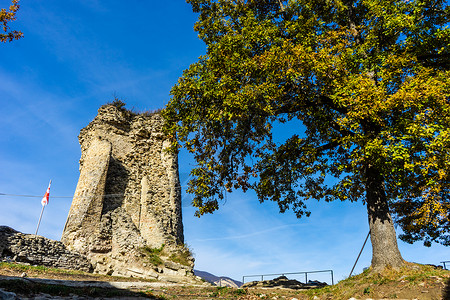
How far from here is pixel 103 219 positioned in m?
18.5

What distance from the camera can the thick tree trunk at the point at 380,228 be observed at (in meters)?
9.53

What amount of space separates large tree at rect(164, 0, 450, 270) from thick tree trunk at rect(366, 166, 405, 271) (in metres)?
0.03

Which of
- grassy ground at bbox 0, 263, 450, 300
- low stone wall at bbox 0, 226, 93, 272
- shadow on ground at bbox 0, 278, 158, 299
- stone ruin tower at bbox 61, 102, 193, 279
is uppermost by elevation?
stone ruin tower at bbox 61, 102, 193, 279

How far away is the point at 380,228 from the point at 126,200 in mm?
15369

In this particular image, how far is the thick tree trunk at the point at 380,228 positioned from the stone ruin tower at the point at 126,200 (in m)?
10.0

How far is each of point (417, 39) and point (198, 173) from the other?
8595 millimetres

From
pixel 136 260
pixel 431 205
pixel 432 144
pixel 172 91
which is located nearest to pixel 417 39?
pixel 432 144

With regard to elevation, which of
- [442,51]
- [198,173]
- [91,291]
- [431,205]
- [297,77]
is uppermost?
[442,51]

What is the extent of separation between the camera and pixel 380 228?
32.6 ft

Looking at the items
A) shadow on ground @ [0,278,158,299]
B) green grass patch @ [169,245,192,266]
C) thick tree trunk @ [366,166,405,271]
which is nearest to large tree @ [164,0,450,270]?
thick tree trunk @ [366,166,405,271]

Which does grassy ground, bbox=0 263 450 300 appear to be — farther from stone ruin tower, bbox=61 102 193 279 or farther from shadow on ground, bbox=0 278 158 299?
stone ruin tower, bbox=61 102 193 279

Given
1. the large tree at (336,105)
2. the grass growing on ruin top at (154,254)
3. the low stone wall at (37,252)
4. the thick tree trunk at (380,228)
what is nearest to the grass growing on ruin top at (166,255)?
the grass growing on ruin top at (154,254)

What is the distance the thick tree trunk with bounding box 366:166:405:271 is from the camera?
31.3ft

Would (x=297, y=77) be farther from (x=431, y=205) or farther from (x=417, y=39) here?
(x=431, y=205)
